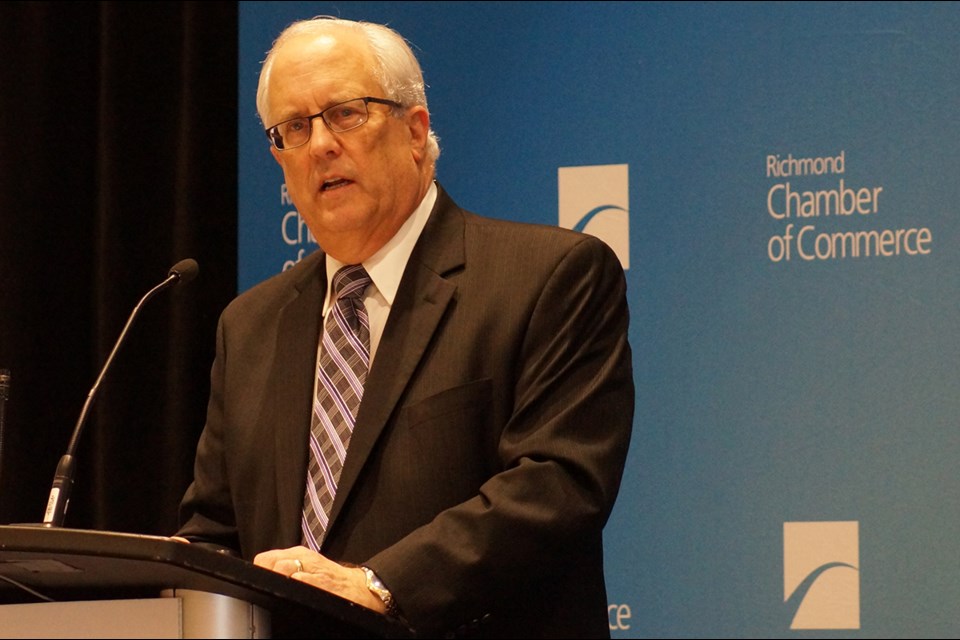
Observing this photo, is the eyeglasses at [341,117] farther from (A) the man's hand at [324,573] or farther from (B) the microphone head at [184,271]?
(A) the man's hand at [324,573]

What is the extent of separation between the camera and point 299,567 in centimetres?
222

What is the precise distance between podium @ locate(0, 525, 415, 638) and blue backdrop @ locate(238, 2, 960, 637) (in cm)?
192

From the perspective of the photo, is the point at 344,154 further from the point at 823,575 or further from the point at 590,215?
the point at 823,575

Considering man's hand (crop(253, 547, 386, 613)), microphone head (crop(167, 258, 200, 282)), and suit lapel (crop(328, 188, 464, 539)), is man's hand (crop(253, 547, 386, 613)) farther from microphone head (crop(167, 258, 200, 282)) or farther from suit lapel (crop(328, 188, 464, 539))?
microphone head (crop(167, 258, 200, 282))

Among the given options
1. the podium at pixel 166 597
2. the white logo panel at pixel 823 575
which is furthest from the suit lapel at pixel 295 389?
the white logo panel at pixel 823 575

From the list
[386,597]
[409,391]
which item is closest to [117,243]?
[409,391]

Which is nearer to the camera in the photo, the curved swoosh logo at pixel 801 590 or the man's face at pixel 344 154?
the man's face at pixel 344 154

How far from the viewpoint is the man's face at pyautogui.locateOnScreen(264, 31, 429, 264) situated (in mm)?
2838

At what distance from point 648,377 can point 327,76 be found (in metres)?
1.45

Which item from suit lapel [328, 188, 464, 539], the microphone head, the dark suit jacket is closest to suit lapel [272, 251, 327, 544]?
the dark suit jacket

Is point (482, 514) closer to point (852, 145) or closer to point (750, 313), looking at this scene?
point (750, 313)

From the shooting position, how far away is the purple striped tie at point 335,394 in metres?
2.68

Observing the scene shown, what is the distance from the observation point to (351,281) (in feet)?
9.51

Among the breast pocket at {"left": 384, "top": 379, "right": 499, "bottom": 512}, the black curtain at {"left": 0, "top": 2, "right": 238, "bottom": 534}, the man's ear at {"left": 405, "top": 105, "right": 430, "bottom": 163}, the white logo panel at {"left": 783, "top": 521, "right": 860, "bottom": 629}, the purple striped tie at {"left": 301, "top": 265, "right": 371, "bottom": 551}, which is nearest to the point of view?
the breast pocket at {"left": 384, "top": 379, "right": 499, "bottom": 512}
